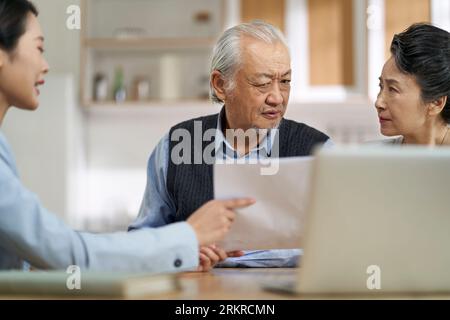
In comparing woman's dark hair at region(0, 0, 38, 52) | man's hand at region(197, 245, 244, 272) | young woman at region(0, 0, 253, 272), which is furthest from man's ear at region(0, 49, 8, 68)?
man's hand at region(197, 245, 244, 272)

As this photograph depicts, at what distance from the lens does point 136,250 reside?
0.95 m

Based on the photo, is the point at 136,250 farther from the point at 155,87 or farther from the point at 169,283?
the point at 155,87

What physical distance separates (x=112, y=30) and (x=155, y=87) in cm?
37

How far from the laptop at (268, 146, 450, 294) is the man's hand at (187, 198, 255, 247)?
16cm

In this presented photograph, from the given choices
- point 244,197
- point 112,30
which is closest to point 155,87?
point 112,30

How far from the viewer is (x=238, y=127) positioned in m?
1.63

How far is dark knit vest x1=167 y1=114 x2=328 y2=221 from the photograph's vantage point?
4.96ft

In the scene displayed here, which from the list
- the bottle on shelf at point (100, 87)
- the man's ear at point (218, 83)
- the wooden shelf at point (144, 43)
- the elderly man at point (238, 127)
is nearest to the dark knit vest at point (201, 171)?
the elderly man at point (238, 127)

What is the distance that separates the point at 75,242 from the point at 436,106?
0.93m

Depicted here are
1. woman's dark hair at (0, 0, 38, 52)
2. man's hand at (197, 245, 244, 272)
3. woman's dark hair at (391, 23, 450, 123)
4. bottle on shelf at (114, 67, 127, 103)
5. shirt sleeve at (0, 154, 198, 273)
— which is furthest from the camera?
bottle on shelf at (114, 67, 127, 103)

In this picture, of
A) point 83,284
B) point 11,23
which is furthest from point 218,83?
point 83,284

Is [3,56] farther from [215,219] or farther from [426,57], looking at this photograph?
[426,57]

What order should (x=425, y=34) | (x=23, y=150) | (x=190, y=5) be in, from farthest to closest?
(x=190, y=5)
(x=23, y=150)
(x=425, y=34)

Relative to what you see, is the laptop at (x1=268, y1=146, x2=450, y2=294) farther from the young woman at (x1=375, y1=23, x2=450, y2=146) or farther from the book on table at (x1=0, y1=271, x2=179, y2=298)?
the young woman at (x1=375, y1=23, x2=450, y2=146)
